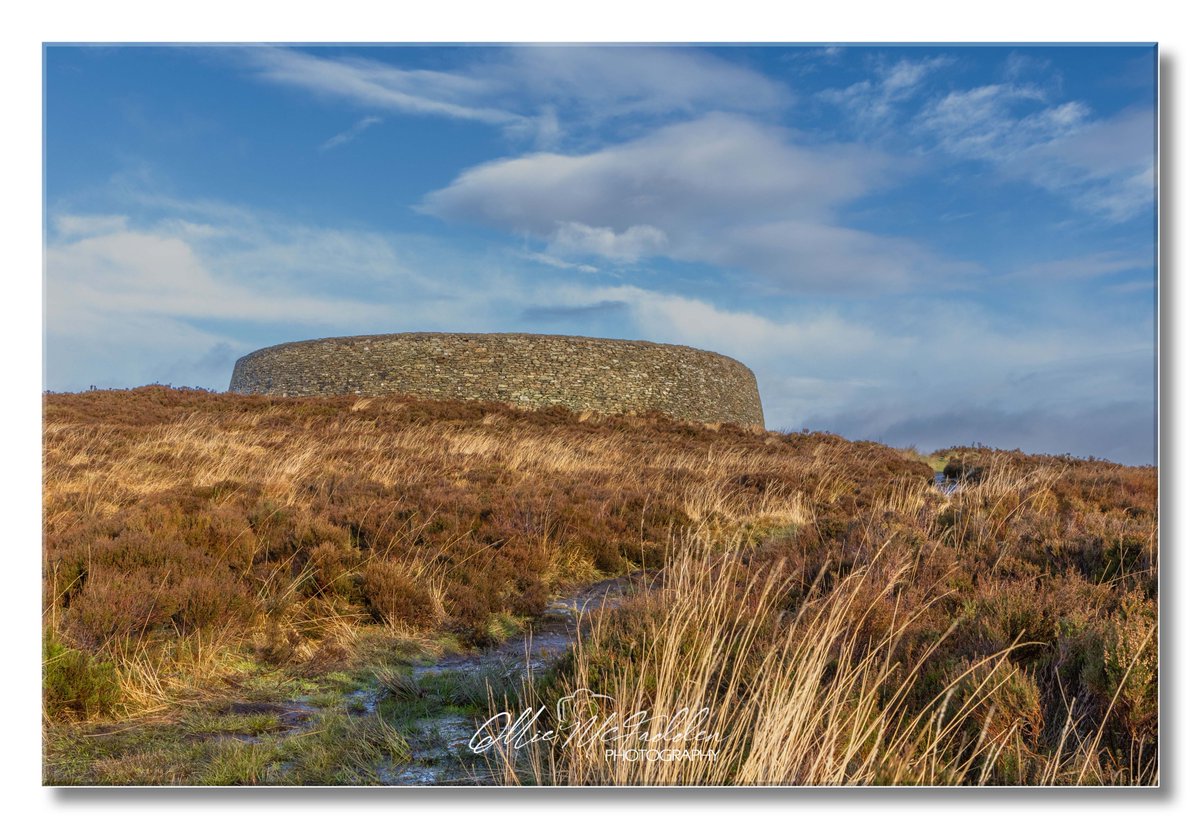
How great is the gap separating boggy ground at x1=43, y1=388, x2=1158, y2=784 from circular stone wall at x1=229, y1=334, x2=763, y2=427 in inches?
833

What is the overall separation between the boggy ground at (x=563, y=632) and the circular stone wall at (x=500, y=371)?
21149mm

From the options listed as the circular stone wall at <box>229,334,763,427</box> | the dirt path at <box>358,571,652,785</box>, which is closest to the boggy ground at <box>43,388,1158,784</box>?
the dirt path at <box>358,571,652,785</box>

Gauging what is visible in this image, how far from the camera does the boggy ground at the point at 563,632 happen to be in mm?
3111

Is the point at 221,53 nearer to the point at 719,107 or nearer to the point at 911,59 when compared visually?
the point at 719,107

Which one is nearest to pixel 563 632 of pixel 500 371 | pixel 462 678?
pixel 462 678

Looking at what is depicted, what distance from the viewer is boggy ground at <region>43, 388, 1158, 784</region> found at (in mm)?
3111

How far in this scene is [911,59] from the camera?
175 inches

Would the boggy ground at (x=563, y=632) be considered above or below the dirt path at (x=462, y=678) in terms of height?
above

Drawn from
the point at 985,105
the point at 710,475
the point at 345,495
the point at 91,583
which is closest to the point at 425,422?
the point at 710,475

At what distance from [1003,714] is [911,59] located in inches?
146
